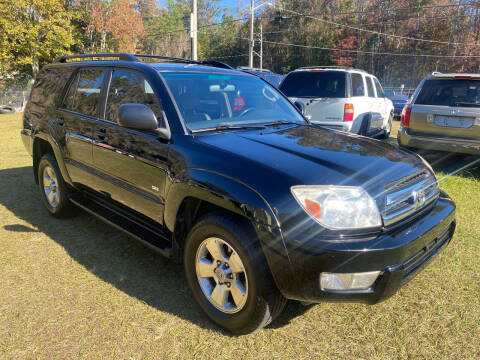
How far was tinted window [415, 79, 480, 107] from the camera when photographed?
605cm

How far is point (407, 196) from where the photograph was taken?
2.40 m

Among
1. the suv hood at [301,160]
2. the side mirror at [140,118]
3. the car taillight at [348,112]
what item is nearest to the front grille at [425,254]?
the suv hood at [301,160]

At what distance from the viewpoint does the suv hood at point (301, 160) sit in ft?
7.16

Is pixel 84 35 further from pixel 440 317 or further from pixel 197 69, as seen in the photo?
pixel 440 317

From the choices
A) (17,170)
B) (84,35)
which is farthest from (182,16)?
(17,170)

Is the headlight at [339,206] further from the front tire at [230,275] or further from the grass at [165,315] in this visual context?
the grass at [165,315]

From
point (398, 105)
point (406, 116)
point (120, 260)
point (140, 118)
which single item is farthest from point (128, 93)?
point (398, 105)

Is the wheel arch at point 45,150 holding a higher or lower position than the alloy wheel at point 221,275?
higher

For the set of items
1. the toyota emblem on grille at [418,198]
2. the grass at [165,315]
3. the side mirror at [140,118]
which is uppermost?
the side mirror at [140,118]

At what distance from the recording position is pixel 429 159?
7.63m

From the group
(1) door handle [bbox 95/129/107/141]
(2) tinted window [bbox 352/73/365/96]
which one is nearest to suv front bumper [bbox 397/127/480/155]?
(2) tinted window [bbox 352/73/365/96]

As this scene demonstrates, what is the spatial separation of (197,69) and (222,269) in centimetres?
192

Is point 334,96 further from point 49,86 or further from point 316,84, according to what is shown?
point 49,86

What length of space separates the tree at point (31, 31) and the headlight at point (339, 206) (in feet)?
84.4
